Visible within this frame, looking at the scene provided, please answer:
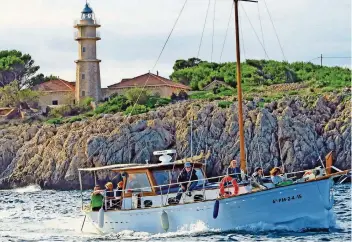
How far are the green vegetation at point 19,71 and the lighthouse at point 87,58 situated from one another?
64.8 ft

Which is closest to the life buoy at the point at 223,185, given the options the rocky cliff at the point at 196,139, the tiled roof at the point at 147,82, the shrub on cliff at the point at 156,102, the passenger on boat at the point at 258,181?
the passenger on boat at the point at 258,181

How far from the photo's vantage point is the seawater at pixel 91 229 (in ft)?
107

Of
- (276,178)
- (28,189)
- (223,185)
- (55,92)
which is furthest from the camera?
(55,92)

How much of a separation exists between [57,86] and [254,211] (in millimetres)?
68651

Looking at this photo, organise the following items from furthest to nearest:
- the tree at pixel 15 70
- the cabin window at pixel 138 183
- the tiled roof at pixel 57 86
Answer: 1. the tree at pixel 15 70
2. the tiled roof at pixel 57 86
3. the cabin window at pixel 138 183

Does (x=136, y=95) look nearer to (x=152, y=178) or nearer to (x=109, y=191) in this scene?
(x=109, y=191)

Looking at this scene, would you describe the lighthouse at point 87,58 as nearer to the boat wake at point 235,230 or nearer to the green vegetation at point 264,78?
the green vegetation at point 264,78

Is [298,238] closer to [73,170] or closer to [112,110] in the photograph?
[73,170]

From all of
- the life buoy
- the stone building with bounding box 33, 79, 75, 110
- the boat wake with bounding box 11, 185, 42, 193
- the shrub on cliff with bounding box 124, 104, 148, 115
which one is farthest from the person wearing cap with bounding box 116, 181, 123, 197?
the stone building with bounding box 33, 79, 75, 110

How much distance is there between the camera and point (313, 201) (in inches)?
1321

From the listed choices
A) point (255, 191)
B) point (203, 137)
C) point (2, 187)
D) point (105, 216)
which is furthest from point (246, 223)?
point (2, 187)

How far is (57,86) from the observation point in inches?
3939

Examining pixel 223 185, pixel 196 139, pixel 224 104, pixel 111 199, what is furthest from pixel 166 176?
pixel 224 104

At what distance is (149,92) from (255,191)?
59.5 meters
